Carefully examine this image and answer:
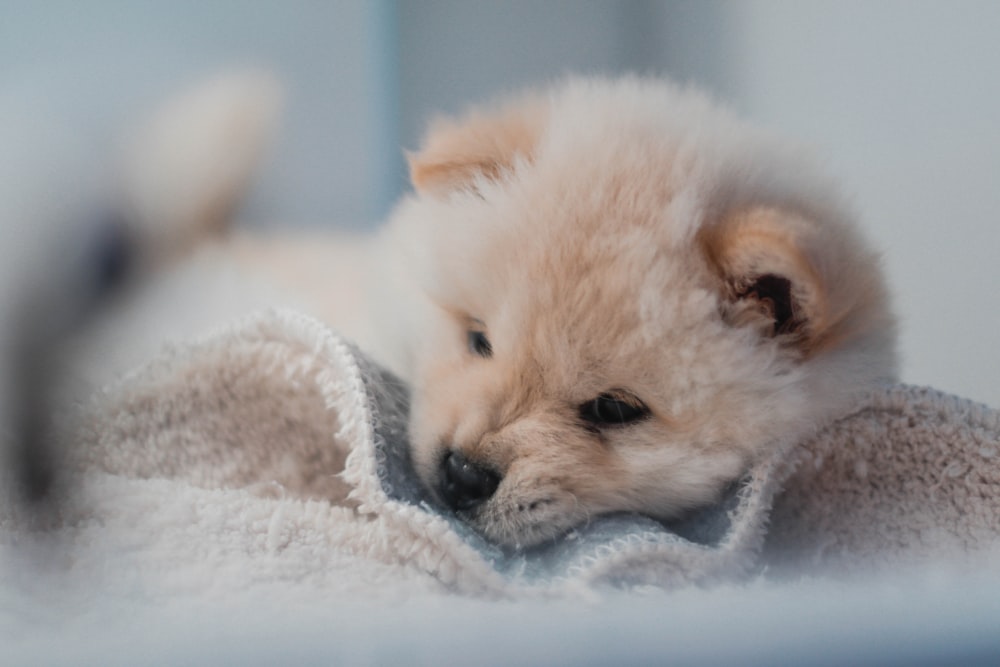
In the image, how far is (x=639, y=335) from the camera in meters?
0.94

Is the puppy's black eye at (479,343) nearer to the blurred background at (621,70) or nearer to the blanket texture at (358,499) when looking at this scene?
the blanket texture at (358,499)

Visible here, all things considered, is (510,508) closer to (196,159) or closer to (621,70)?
(621,70)

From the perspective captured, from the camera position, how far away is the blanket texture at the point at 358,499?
779mm

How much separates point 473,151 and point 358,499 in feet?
1.80

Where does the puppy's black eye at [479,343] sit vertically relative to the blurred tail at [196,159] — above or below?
below

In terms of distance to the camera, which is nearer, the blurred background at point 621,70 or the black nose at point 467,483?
the black nose at point 467,483

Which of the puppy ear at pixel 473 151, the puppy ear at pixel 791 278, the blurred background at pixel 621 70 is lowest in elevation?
the puppy ear at pixel 791 278

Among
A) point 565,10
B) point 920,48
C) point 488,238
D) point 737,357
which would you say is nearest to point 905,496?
point 737,357

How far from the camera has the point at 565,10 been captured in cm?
166

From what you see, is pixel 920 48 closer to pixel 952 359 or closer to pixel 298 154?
pixel 952 359

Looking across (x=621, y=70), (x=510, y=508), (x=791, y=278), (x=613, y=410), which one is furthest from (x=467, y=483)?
(x=621, y=70)

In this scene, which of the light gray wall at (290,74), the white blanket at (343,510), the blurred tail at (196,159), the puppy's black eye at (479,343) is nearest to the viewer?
the white blanket at (343,510)

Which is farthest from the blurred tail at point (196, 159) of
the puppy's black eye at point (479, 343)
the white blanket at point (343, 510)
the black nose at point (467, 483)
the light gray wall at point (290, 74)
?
the black nose at point (467, 483)

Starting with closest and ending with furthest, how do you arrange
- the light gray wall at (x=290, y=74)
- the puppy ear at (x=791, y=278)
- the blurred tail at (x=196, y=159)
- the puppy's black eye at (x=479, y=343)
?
the puppy ear at (x=791, y=278) < the puppy's black eye at (x=479, y=343) < the light gray wall at (x=290, y=74) < the blurred tail at (x=196, y=159)
